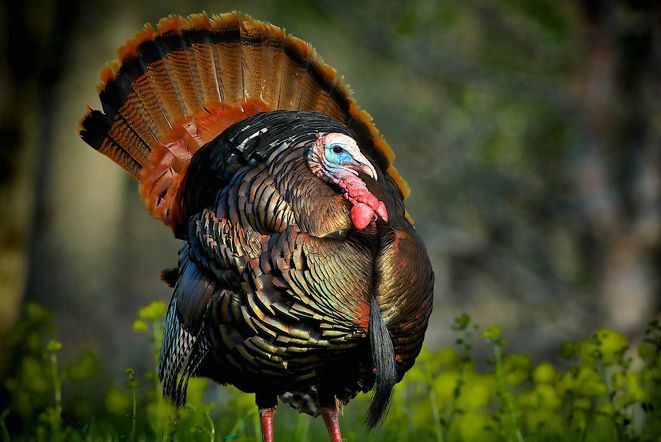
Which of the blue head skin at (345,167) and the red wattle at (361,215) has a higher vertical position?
the blue head skin at (345,167)

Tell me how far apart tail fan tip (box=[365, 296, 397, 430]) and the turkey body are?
5 centimetres

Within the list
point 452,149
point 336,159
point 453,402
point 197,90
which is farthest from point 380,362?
point 452,149

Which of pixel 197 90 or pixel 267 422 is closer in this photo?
pixel 267 422

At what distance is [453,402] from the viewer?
4.20m

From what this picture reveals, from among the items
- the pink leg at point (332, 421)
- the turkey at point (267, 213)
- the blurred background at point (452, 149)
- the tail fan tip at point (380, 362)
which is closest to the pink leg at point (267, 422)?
the turkey at point (267, 213)

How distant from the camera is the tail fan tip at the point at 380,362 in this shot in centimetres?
330

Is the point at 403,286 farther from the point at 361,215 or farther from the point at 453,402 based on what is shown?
the point at 453,402

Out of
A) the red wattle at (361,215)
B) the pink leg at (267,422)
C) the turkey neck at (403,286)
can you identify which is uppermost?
the red wattle at (361,215)

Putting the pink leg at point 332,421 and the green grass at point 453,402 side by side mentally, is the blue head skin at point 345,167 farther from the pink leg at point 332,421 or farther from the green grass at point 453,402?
the pink leg at point 332,421

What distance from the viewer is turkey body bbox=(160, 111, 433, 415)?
336 centimetres

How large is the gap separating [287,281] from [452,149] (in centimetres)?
1027

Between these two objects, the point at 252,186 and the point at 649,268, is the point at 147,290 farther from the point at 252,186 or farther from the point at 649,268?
the point at 252,186

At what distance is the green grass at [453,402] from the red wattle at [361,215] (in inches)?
31.9

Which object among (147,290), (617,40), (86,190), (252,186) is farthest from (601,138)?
(147,290)
